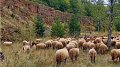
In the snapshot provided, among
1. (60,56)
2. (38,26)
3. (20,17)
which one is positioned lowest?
(20,17)

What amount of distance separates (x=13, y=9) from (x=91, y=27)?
37923 millimetres

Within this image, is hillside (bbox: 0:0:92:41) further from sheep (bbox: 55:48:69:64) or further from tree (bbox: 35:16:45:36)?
sheep (bbox: 55:48:69:64)

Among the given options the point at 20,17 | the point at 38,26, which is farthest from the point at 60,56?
the point at 20,17

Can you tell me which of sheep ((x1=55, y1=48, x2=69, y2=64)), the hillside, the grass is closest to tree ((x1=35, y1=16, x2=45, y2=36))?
the hillside

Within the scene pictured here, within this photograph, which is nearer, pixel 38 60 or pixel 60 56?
pixel 38 60

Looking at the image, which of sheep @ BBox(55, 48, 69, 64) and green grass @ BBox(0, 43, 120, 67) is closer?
green grass @ BBox(0, 43, 120, 67)

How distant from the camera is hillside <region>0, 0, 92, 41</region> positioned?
123ft

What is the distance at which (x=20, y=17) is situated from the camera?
53.2 meters

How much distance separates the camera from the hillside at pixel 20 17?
37619mm

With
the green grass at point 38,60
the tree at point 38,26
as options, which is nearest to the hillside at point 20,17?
the tree at point 38,26

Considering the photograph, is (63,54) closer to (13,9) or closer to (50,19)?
(13,9)

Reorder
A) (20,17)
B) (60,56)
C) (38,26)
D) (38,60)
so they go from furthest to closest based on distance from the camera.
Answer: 1. (20,17)
2. (38,26)
3. (60,56)
4. (38,60)

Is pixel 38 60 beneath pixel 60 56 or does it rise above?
above

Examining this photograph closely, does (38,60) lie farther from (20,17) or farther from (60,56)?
(20,17)
